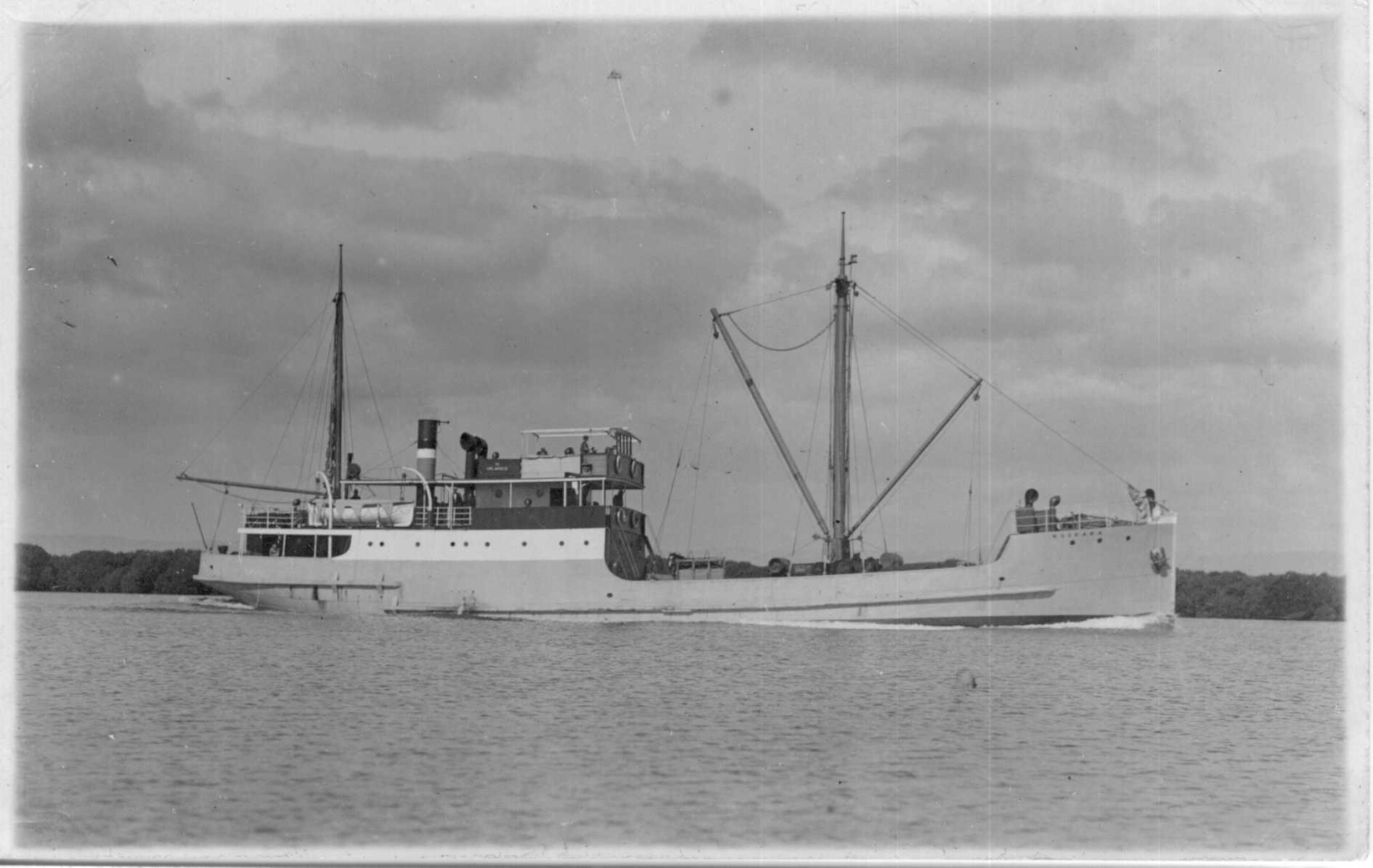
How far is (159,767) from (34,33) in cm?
1005

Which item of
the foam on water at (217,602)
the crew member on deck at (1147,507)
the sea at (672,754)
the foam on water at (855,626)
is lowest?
the foam on water at (217,602)

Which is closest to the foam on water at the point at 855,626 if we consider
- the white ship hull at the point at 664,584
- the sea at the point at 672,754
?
the white ship hull at the point at 664,584

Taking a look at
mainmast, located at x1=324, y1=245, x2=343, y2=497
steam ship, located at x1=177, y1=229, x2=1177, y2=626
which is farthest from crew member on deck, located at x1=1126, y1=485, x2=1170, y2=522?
mainmast, located at x1=324, y1=245, x2=343, y2=497

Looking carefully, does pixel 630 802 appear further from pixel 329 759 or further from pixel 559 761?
pixel 329 759

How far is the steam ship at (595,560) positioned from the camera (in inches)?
1348

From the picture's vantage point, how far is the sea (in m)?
12.8

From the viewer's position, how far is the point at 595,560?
37250mm

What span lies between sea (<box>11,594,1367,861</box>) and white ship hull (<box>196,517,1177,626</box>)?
18.9 ft

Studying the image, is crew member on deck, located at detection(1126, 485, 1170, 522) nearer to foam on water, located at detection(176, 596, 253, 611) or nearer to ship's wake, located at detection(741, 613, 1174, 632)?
ship's wake, located at detection(741, 613, 1174, 632)

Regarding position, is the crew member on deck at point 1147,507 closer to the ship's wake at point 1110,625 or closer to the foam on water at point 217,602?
the ship's wake at point 1110,625

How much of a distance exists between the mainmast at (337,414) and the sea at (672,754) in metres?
12.0

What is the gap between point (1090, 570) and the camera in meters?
34.1

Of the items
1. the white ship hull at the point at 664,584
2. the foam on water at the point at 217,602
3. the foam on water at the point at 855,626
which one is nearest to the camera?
the white ship hull at the point at 664,584

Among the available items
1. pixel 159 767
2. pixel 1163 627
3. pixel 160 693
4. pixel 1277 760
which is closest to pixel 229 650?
pixel 160 693
